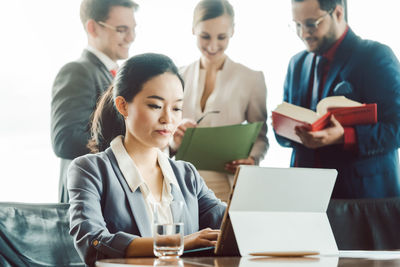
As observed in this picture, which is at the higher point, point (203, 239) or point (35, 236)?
point (203, 239)

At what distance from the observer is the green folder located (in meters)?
2.44

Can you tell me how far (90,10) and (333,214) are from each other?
1.65 metres

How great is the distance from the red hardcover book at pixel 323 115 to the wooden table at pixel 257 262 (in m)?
1.38

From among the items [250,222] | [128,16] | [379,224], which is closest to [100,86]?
[128,16]

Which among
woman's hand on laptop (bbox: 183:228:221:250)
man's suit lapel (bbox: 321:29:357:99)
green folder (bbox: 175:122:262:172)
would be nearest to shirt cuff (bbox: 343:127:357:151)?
man's suit lapel (bbox: 321:29:357:99)

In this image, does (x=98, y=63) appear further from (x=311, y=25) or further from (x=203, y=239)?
(x=203, y=239)

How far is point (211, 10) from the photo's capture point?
9.16 feet

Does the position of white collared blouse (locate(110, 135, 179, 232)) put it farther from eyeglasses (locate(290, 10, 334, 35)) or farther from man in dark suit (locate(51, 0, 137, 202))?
eyeglasses (locate(290, 10, 334, 35))

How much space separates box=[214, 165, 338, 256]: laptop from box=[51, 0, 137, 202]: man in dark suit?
1.35 meters

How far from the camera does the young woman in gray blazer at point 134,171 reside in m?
1.35

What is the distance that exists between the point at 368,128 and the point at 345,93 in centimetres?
22

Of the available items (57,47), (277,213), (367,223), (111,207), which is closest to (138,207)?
(111,207)

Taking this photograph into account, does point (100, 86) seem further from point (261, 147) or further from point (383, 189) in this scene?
point (383, 189)

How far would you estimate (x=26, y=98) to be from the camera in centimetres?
367
